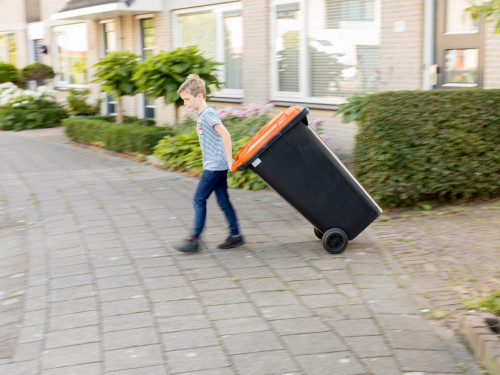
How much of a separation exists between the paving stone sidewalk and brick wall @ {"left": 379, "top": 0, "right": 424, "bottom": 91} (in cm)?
285

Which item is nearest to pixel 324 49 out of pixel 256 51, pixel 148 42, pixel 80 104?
pixel 256 51

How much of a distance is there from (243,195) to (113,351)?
4726 mm

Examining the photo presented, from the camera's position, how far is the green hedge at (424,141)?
282 inches

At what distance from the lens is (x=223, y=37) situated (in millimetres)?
13695

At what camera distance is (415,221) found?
7.01 m

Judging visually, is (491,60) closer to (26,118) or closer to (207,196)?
(207,196)

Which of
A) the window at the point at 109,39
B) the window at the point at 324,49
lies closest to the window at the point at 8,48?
the window at the point at 109,39

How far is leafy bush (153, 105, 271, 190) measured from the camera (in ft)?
33.3

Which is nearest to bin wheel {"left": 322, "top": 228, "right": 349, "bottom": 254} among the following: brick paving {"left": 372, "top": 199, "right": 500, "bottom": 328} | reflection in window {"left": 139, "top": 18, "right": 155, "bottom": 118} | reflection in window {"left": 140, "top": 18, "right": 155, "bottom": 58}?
brick paving {"left": 372, "top": 199, "right": 500, "bottom": 328}

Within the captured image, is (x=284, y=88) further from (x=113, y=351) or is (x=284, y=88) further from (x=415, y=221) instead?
(x=113, y=351)

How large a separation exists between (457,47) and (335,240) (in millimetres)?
4129

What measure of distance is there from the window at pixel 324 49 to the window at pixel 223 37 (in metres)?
1.35

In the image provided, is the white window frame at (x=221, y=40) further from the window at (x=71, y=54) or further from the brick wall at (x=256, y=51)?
the window at (x=71, y=54)

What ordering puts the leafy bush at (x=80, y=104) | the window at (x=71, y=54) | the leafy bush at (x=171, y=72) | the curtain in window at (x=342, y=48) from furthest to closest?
the window at (x=71, y=54), the leafy bush at (x=80, y=104), the leafy bush at (x=171, y=72), the curtain in window at (x=342, y=48)
